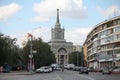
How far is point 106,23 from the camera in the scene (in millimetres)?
140000

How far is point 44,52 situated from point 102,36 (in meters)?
39.4

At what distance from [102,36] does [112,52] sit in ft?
57.3

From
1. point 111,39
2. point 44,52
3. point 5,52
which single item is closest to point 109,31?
point 111,39

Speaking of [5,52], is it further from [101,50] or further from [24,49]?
[101,50]

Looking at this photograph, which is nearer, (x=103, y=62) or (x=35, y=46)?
(x=35, y=46)

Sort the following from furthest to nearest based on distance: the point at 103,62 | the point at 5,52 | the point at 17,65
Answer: the point at 103,62 → the point at 17,65 → the point at 5,52

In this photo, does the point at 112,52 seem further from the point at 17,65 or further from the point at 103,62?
the point at 17,65

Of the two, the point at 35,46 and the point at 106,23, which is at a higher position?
the point at 106,23

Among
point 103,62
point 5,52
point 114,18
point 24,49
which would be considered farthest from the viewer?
point 103,62

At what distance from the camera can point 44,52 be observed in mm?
111062

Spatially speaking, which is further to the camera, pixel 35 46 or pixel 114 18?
pixel 114 18

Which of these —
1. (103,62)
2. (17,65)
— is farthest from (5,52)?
(103,62)

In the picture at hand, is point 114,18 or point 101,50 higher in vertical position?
point 114,18

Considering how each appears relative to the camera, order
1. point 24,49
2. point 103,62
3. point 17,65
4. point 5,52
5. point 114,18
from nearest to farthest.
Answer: point 5,52 → point 24,49 → point 17,65 → point 114,18 → point 103,62
